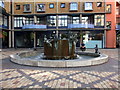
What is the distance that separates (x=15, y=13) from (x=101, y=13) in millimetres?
20829

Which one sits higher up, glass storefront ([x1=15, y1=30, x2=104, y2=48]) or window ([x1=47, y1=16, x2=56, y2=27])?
window ([x1=47, y1=16, x2=56, y2=27])

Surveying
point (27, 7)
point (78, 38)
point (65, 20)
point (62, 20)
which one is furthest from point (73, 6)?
point (27, 7)

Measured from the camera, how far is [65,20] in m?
28.3

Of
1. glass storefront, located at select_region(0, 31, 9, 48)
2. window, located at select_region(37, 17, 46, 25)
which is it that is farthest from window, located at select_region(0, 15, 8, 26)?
window, located at select_region(37, 17, 46, 25)

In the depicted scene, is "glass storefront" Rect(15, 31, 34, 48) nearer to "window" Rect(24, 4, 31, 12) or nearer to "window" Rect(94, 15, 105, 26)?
"window" Rect(24, 4, 31, 12)

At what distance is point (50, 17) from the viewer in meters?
28.4

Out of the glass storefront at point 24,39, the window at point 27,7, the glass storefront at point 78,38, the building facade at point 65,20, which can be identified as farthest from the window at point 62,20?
the glass storefront at point 24,39

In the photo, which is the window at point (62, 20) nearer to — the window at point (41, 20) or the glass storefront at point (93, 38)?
the window at point (41, 20)

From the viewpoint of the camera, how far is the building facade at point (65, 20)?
27.4m

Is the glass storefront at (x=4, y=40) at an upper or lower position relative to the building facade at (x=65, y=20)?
lower

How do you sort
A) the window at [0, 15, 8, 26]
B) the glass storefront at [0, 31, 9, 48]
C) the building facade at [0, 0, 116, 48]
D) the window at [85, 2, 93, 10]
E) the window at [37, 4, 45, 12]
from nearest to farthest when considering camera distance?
the glass storefront at [0, 31, 9, 48]
the window at [0, 15, 8, 26]
the building facade at [0, 0, 116, 48]
the window at [85, 2, 93, 10]
the window at [37, 4, 45, 12]

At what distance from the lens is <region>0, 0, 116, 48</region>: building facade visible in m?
27.4

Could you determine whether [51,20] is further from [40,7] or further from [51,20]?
[40,7]

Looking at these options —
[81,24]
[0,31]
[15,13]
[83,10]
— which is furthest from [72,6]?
[0,31]
